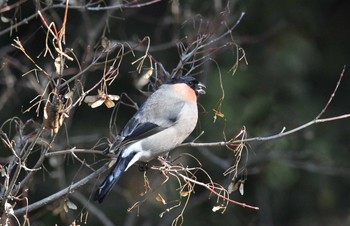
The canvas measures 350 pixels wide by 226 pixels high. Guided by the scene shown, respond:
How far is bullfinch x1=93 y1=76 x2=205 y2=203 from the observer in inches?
139

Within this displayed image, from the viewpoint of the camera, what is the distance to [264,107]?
18.5 feet

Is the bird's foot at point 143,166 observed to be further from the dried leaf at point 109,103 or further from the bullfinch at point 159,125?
the dried leaf at point 109,103

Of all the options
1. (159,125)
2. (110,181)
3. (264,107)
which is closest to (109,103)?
(110,181)

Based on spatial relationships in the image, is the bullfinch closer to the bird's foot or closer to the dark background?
the bird's foot

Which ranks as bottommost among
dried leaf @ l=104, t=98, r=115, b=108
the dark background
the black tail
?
the dark background

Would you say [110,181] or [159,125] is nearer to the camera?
[110,181]

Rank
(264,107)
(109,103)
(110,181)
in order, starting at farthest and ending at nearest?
(264,107)
(110,181)
(109,103)

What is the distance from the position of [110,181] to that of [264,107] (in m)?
2.56

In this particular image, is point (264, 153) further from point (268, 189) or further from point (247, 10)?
point (247, 10)

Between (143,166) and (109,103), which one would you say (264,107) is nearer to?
(143,166)

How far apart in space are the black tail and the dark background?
2100 mm

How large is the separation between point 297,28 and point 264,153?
151 centimetres

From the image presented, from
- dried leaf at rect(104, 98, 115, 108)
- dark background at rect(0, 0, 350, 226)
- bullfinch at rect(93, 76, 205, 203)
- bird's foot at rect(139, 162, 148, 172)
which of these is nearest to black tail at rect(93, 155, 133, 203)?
bullfinch at rect(93, 76, 205, 203)

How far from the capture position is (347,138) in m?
6.52
